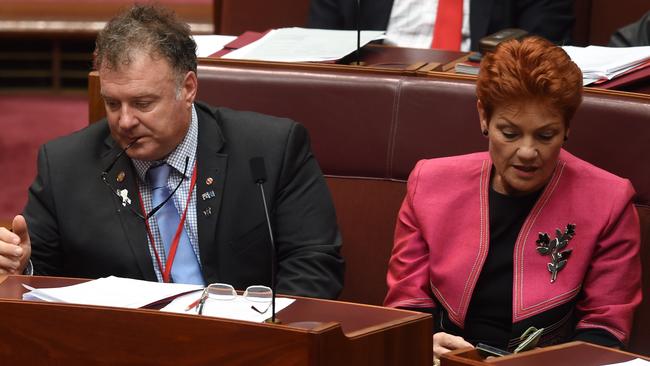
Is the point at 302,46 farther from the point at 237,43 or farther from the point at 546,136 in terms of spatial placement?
the point at 546,136

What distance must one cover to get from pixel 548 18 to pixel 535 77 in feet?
2.53

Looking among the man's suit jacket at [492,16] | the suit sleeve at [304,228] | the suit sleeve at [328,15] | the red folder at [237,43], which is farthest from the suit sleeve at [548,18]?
the suit sleeve at [304,228]

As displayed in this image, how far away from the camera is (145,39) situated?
4.43 ft

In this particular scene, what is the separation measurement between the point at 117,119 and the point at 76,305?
416 millimetres

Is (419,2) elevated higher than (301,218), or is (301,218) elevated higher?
(419,2)

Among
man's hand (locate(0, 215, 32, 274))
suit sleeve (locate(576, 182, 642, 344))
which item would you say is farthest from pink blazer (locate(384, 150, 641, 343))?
man's hand (locate(0, 215, 32, 274))

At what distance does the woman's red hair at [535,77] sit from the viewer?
4.11 ft

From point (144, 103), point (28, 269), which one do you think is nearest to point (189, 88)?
point (144, 103)

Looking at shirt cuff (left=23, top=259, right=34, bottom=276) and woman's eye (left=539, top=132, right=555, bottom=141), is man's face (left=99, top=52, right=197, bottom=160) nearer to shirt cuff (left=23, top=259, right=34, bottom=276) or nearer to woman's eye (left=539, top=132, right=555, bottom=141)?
shirt cuff (left=23, top=259, right=34, bottom=276)

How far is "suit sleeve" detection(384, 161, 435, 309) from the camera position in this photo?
1.34m

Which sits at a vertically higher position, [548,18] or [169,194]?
[548,18]

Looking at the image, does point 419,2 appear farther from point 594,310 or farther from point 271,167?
point 594,310

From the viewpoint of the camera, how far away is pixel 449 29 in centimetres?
203

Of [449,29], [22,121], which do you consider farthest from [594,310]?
[22,121]
